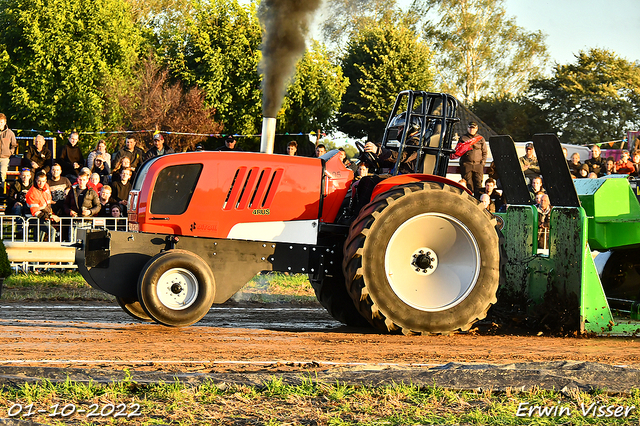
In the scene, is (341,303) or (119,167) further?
(119,167)

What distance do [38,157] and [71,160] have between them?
71cm

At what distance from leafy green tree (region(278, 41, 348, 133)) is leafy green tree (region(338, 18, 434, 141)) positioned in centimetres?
414

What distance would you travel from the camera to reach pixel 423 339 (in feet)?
23.0

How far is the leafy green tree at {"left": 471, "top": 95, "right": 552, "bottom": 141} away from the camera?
1994 inches

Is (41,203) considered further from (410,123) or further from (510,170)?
(510,170)

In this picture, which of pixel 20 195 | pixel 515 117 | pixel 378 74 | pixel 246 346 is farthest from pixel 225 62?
pixel 246 346

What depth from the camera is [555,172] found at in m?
7.72

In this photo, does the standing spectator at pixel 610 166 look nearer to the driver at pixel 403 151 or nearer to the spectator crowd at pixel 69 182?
the driver at pixel 403 151

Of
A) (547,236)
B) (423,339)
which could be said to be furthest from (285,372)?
(547,236)

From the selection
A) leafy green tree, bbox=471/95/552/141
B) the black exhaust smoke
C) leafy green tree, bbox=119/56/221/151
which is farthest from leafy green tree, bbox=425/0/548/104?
the black exhaust smoke

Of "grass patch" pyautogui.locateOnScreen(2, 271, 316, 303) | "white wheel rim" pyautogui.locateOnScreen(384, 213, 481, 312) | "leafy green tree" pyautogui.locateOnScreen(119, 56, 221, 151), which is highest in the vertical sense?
"leafy green tree" pyautogui.locateOnScreen(119, 56, 221, 151)

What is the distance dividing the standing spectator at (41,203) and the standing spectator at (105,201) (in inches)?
33.9

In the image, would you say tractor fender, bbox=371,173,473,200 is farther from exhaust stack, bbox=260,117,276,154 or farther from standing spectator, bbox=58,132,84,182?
standing spectator, bbox=58,132,84,182

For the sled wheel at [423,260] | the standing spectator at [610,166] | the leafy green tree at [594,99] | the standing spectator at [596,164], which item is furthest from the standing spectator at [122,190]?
the leafy green tree at [594,99]
